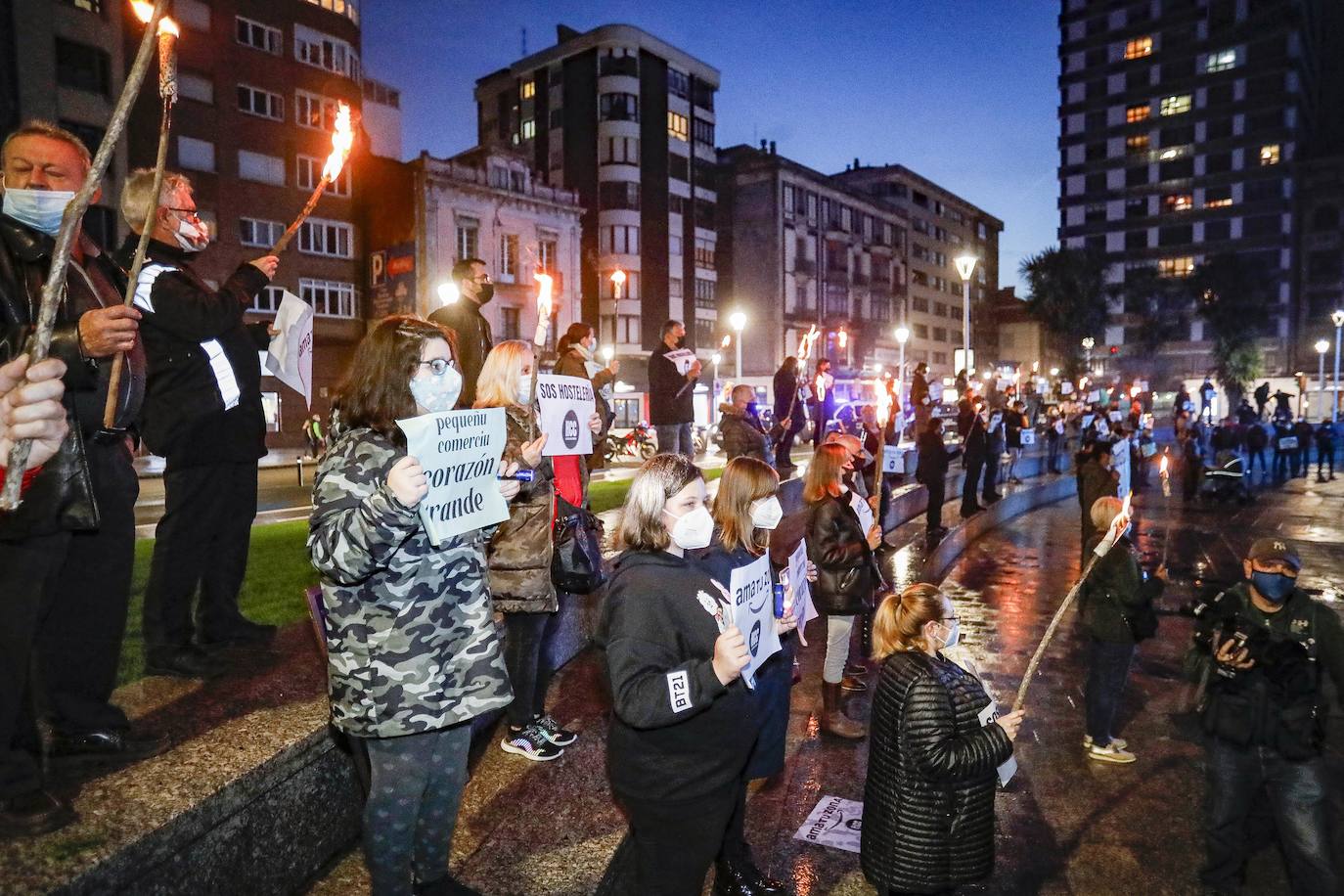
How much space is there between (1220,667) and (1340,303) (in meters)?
86.8

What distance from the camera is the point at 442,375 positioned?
2926 mm

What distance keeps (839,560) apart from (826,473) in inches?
24.2


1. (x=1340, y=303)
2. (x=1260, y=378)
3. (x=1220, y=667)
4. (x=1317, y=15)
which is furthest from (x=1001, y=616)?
(x=1317, y=15)

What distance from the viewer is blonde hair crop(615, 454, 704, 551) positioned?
301cm

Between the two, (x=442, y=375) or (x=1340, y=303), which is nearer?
(x=442, y=375)

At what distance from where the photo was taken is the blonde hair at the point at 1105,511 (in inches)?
235

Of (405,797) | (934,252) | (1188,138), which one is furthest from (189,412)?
(1188,138)

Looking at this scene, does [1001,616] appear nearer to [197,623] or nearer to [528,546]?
[528,546]

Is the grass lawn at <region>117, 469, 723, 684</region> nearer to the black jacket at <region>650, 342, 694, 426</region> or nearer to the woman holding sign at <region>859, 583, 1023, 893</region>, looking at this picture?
the woman holding sign at <region>859, 583, 1023, 893</region>

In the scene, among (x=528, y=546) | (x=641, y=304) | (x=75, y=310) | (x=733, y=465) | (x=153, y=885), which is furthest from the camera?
(x=641, y=304)

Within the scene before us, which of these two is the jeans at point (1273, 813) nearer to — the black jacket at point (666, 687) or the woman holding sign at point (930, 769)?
the woman holding sign at point (930, 769)

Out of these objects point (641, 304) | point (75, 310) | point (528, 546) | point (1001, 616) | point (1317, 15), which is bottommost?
point (1001, 616)

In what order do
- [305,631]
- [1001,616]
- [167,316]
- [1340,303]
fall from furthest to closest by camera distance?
1. [1340,303]
2. [1001,616]
3. [305,631]
4. [167,316]

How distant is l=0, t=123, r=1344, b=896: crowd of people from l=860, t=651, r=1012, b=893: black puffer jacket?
0.01 meters
